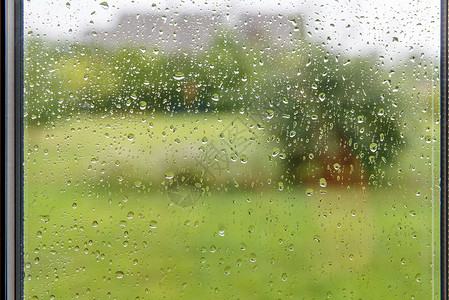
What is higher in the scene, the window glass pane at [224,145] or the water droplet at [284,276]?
the window glass pane at [224,145]

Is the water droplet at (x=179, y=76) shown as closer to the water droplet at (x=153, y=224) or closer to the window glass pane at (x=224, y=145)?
the window glass pane at (x=224, y=145)

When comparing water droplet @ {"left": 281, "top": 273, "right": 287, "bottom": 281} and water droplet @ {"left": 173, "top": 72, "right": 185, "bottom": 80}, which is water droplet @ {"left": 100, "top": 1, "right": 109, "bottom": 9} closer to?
water droplet @ {"left": 173, "top": 72, "right": 185, "bottom": 80}

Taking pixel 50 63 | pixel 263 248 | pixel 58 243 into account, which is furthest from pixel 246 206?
pixel 50 63

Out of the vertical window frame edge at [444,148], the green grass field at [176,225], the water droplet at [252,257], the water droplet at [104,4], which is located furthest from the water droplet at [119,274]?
the vertical window frame edge at [444,148]

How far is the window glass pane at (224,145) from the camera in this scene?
2.52ft

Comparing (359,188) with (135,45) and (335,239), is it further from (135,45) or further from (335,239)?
(135,45)

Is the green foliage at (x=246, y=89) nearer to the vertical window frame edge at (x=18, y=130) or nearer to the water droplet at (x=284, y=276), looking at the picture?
the vertical window frame edge at (x=18, y=130)

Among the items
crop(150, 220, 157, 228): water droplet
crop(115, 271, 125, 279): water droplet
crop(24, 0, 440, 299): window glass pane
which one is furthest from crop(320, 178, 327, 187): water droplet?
crop(115, 271, 125, 279): water droplet

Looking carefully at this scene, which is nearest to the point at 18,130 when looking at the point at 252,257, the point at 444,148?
the point at 252,257

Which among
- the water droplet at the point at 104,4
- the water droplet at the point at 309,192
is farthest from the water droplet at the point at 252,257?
the water droplet at the point at 104,4

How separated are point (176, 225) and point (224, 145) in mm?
220

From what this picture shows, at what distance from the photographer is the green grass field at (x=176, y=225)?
0.77m

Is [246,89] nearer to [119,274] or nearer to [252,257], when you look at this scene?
A: [252,257]

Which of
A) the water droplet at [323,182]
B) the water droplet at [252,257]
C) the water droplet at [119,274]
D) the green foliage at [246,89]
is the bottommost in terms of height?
the water droplet at [119,274]
